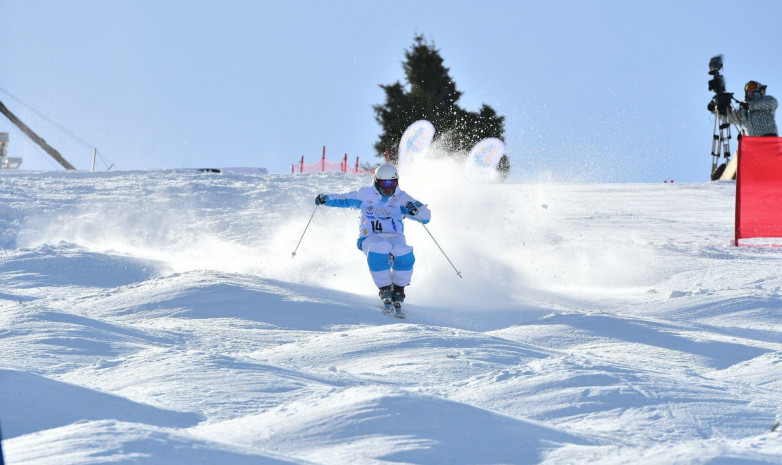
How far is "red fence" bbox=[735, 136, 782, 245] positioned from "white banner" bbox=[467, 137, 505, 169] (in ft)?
35.6

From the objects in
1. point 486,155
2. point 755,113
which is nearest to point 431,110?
point 486,155

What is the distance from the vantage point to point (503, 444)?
407 centimetres

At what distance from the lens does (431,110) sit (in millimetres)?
37656

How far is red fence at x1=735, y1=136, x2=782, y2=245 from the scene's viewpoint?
548 inches

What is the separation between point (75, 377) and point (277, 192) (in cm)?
1492

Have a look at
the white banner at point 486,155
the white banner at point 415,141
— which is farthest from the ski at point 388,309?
the white banner at point 486,155

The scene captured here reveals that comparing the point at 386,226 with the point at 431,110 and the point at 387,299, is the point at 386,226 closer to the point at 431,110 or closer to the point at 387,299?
the point at 387,299

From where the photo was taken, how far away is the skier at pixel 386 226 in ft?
29.6

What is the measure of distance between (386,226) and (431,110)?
94.5 feet

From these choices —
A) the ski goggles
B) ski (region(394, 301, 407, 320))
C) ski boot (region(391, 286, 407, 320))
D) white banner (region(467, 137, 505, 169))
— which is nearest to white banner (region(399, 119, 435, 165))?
white banner (region(467, 137, 505, 169))

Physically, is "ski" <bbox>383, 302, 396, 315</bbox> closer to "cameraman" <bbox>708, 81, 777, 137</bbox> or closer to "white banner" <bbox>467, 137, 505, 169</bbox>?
"white banner" <bbox>467, 137, 505, 169</bbox>

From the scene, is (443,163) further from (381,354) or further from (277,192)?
(381,354)

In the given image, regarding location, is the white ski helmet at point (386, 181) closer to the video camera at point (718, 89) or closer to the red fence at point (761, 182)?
the red fence at point (761, 182)

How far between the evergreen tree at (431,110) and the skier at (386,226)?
88.0 feet
